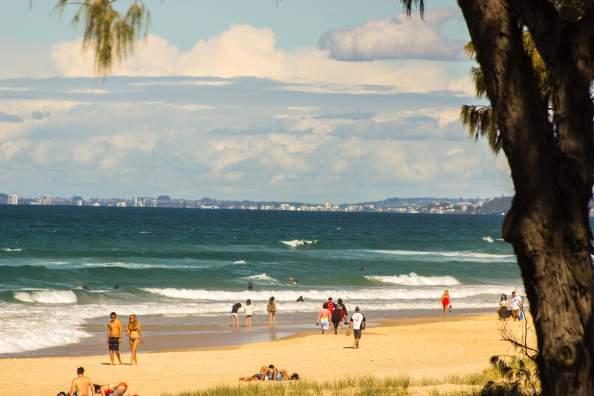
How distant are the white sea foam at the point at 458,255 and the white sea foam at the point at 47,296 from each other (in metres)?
44.9

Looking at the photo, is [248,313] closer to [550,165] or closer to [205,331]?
[205,331]

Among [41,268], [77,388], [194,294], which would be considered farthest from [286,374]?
[41,268]

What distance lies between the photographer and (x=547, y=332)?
20.1 feet

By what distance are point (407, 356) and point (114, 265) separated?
147ft

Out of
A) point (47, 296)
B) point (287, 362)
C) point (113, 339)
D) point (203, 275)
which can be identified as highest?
point (203, 275)

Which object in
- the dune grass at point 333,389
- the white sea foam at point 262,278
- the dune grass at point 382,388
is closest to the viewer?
the dune grass at point 382,388

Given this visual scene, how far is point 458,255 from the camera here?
9400cm

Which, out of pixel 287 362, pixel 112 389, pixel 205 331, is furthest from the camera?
pixel 205 331

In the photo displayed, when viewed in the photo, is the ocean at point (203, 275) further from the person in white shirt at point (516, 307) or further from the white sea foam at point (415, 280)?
the person in white shirt at point (516, 307)

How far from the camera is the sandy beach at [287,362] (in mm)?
20953

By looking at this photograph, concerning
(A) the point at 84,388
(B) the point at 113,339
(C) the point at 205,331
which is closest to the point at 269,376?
(A) the point at 84,388

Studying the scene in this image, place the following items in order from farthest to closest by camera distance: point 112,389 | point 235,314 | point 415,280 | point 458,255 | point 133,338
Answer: point 458,255 < point 415,280 < point 235,314 < point 133,338 < point 112,389

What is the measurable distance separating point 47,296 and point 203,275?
1499 centimetres

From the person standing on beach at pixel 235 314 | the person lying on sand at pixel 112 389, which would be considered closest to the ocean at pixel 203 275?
the person standing on beach at pixel 235 314
